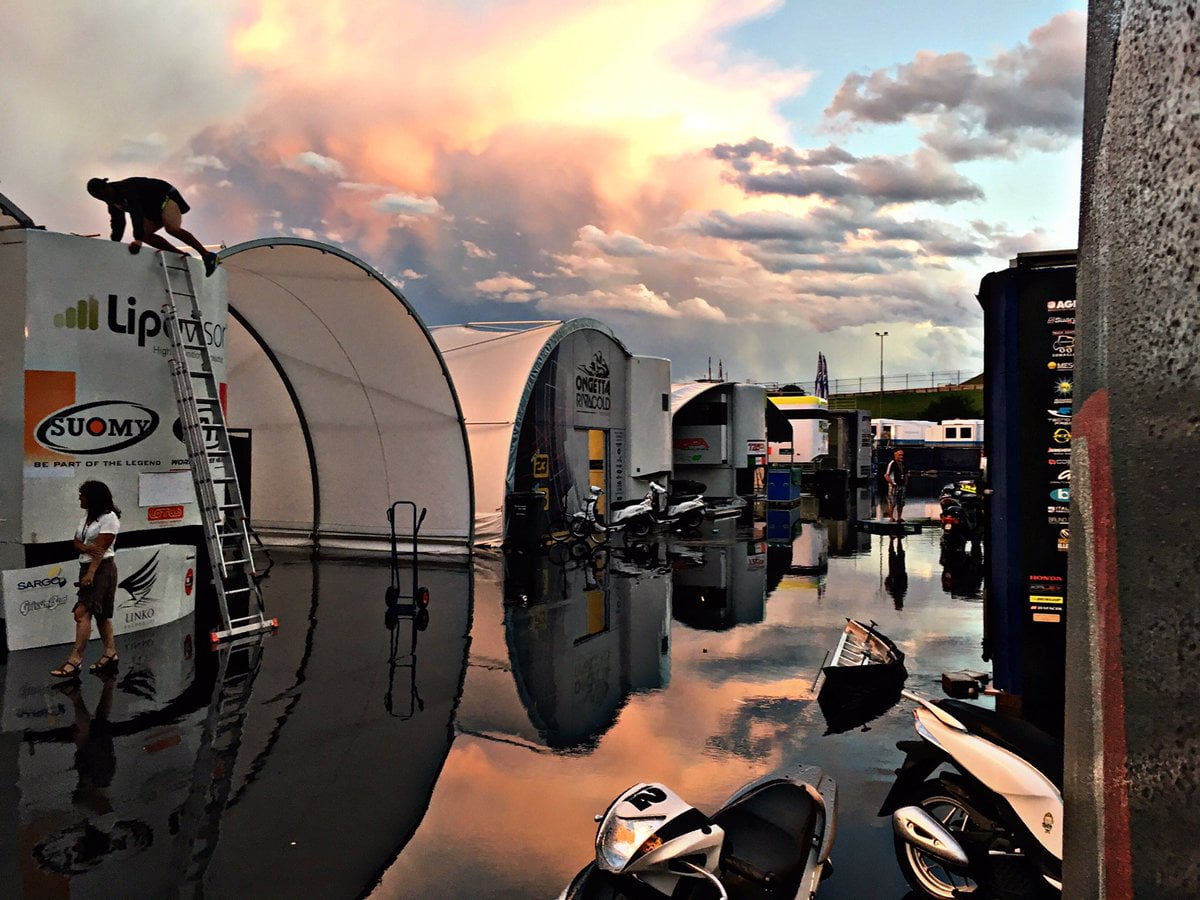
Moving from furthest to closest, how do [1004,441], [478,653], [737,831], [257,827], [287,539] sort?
1. [287,539]
2. [478,653]
3. [1004,441]
4. [257,827]
5. [737,831]

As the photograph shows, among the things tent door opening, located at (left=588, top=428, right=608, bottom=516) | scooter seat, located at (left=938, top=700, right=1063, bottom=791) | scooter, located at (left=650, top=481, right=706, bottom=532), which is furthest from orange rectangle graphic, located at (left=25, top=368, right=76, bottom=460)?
scooter, located at (left=650, top=481, right=706, bottom=532)

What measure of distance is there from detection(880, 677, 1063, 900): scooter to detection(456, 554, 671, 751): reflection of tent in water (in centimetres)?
256

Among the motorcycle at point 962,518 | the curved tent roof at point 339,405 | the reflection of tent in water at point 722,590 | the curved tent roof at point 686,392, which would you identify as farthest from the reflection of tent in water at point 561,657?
the curved tent roof at point 686,392

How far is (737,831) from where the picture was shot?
12.6ft

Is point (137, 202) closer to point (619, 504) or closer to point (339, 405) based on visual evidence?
point (339, 405)

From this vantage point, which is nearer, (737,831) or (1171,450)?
(1171,450)

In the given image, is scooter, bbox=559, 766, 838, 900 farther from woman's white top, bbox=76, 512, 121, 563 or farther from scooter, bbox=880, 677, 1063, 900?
woman's white top, bbox=76, 512, 121, 563

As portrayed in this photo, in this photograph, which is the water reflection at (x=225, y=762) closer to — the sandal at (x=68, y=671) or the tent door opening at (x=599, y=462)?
the sandal at (x=68, y=671)

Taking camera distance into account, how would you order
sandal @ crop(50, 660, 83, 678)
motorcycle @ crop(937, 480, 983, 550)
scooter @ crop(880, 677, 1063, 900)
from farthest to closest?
motorcycle @ crop(937, 480, 983, 550) < sandal @ crop(50, 660, 83, 678) < scooter @ crop(880, 677, 1063, 900)

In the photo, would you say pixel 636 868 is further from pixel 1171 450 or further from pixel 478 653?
pixel 478 653

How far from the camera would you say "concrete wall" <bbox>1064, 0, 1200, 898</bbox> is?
966 mm

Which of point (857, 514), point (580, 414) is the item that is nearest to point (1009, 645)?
point (580, 414)

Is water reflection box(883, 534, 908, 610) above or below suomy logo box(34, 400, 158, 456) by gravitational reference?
below

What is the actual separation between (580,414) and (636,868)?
54.1ft
